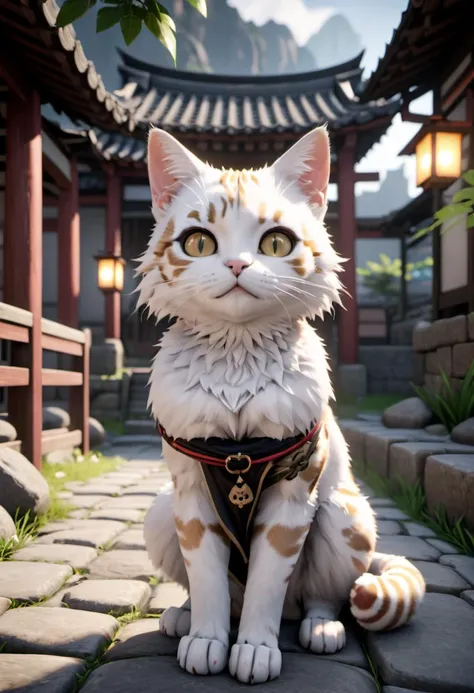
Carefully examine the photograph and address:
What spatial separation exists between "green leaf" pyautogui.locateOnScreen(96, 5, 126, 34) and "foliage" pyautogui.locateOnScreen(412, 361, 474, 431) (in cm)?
393

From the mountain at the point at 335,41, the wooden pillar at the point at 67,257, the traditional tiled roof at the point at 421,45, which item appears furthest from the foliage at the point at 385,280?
the mountain at the point at 335,41

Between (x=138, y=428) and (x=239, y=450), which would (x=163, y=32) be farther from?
(x=138, y=428)

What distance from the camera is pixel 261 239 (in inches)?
65.1

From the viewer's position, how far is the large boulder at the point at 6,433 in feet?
13.8

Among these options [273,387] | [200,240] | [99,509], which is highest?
[200,240]

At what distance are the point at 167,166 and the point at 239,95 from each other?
43.3 feet

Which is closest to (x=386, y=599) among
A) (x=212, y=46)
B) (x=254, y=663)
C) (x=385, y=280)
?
(x=254, y=663)

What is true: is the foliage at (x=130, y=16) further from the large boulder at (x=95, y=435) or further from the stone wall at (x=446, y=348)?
the large boulder at (x=95, y=435)

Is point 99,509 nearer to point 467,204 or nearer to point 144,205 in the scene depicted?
point 467,204

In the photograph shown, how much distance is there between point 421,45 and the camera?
5.75 meters

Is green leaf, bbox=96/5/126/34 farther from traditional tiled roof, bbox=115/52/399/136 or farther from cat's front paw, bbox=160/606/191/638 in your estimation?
traditional tiled roof, bbox=115/52/399/136

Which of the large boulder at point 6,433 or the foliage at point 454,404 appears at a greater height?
the foliage at point 454,404

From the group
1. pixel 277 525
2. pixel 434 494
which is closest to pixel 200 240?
pixel 277 525

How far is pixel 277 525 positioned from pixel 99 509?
263cm
